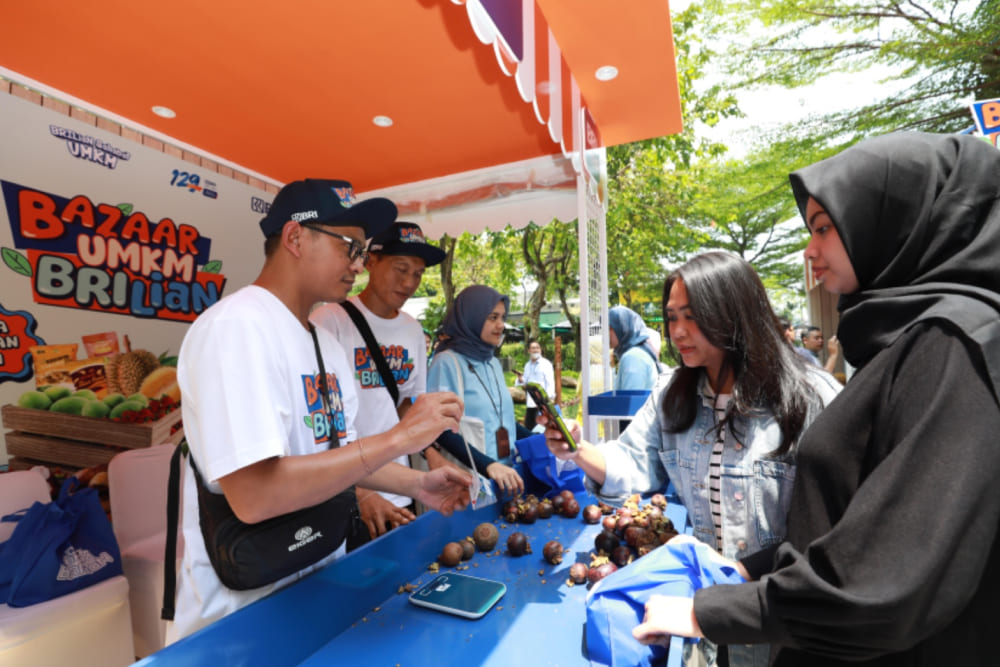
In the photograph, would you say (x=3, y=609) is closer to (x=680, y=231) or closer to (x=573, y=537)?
(x=573, y=537)

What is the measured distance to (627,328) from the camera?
5.24 metres

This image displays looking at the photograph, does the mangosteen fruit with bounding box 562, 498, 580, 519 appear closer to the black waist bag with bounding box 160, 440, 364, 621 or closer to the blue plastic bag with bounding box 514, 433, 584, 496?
the blue plastic bag with bounding box 514, 433, 584, 496

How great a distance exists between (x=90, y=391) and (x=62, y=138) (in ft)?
5.45

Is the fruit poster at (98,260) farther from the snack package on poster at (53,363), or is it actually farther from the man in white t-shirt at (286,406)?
the man in white t-shirt at (286,406)

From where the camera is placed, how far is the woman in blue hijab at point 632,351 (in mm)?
4816

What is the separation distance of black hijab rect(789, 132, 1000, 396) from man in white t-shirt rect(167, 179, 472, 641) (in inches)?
42.3

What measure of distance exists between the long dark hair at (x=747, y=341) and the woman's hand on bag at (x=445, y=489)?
3.06 ft

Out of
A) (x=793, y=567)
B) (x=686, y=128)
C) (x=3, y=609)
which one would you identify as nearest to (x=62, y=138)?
(x=3, y=609)

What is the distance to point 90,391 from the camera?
3316 millimetres

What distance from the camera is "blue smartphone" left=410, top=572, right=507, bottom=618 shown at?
145cm

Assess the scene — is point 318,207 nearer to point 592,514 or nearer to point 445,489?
point 445,489

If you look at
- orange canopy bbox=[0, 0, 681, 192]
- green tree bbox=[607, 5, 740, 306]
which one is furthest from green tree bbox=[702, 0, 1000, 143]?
orange canopy bbox=[0, 0, 681, 192]

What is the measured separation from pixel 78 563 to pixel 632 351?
444 cm

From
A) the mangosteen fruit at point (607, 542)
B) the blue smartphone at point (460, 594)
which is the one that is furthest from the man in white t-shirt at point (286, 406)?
the mangosteen fruit at point (607, 542)
